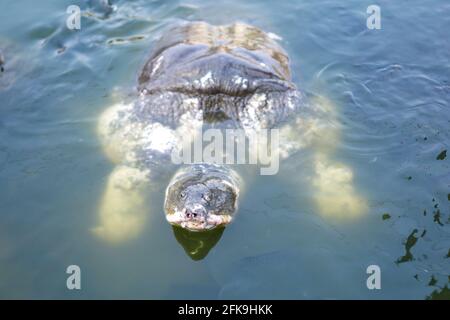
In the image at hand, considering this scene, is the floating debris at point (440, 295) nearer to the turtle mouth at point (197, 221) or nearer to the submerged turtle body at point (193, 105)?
the turtle mouth at point (197, 221)

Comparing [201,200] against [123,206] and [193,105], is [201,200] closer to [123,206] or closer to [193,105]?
[123,206]

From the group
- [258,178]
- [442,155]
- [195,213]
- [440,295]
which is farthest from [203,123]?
[440,295]

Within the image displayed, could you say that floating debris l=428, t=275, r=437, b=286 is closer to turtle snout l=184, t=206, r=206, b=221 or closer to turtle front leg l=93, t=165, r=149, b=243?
turtle snout l=184, t=206, r=206, b=221

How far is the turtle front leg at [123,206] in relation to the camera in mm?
5738

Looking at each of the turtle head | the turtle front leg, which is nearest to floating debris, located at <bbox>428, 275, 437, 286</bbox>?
the turtle head

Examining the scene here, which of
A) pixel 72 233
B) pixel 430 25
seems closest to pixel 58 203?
pixel 72 233

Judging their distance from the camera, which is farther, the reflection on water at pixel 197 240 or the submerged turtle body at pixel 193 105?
the submerged turtle body at pixel 193 105

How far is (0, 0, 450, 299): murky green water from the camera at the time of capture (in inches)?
207

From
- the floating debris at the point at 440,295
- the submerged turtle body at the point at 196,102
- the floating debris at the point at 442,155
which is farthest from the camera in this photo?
the submerged turtle body at the point at 196,102

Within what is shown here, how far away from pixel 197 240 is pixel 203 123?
5.41 ft

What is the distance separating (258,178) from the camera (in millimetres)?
6395

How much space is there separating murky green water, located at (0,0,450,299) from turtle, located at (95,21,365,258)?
0.17 m

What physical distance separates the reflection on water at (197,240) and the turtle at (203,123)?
0.03m

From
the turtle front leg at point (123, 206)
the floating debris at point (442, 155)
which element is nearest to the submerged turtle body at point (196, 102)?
the turtle front leg at point (123, 206)
